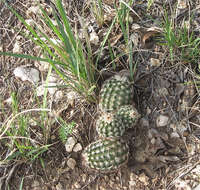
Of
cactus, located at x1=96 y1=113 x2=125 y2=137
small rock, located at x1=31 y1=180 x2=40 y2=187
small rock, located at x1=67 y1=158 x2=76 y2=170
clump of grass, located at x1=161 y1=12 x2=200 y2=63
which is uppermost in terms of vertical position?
clump of grass, located at x1=161 y1=12 x2=200 y2=63

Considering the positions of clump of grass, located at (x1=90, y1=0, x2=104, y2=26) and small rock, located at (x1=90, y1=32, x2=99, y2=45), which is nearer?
clump of grass, located at (x1=90, y1=0, x2=104, y2=26)

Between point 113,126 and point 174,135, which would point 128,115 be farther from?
point 174,135

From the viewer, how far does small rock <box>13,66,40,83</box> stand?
2.06 m

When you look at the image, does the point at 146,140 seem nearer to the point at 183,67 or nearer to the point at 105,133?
the point at 105,133

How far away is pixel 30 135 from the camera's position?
1857 millimetres

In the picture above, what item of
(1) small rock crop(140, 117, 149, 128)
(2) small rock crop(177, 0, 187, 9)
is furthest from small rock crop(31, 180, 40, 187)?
(2) small rock crop(177, 0, 187, 9)

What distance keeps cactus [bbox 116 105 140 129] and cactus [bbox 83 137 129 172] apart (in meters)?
0.13

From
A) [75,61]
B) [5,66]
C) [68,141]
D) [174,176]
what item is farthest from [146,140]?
[5,66]

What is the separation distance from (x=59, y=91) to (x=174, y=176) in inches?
41.6

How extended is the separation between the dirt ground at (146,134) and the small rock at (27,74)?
15cm

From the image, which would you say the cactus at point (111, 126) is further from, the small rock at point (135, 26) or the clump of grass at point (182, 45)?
the small rock at point (135, 26)

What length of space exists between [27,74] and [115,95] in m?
0.85

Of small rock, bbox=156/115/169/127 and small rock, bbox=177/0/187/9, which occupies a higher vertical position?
small rock, bbox=177/0/187/9

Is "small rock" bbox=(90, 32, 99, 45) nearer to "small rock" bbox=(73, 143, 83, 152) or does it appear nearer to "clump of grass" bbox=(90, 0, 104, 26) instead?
"clump of grass" bbox=(90, 0, 104, 26)
